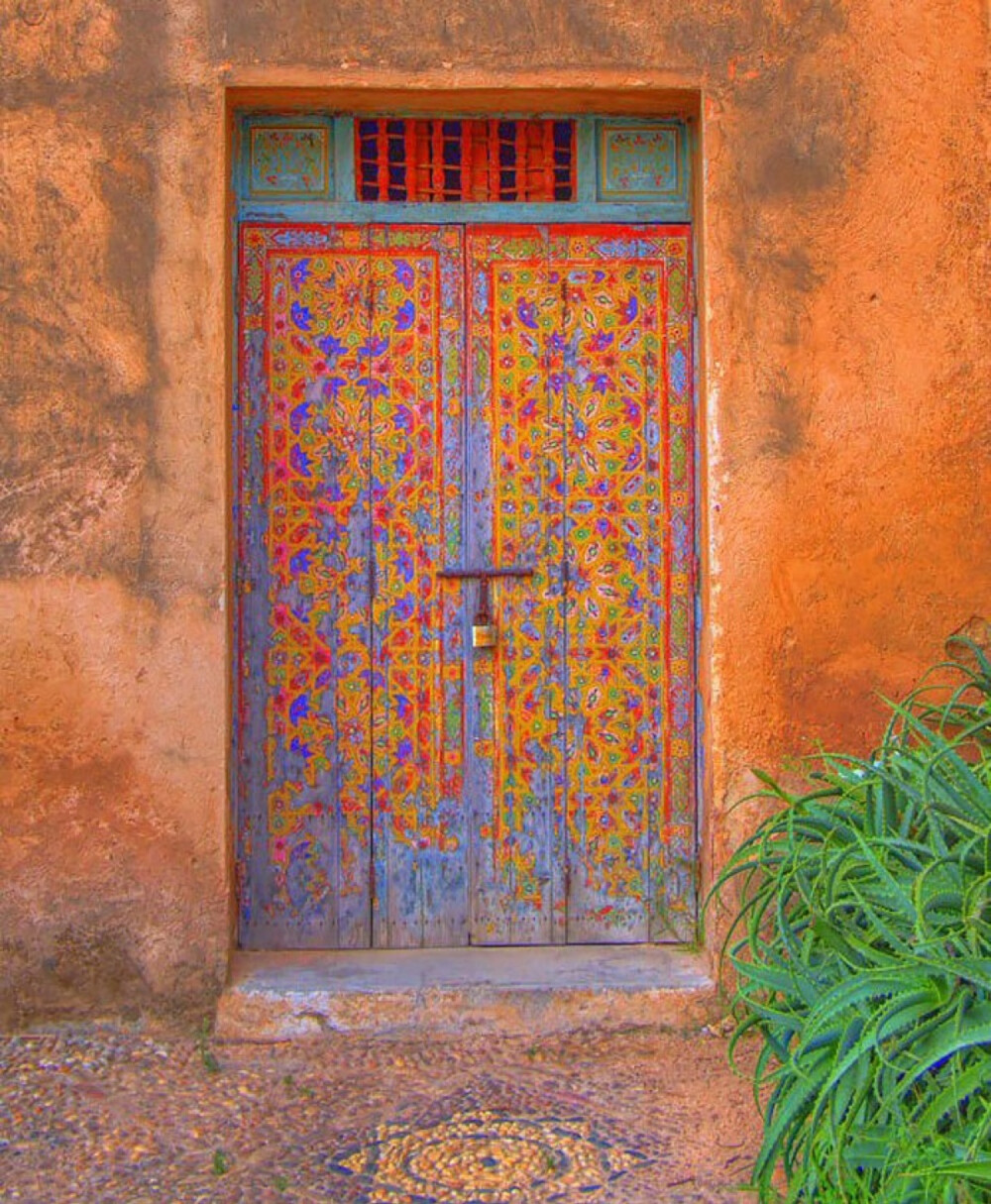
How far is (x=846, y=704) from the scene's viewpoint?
3881 millimetres

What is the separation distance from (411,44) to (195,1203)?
290 centimetres

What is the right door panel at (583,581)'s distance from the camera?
160 inches

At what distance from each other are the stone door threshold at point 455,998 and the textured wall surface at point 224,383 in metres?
0.18

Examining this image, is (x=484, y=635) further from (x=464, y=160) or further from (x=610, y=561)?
(x=464, y=160)

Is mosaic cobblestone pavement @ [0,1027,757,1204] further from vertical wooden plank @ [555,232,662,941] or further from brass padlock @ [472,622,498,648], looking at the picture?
brass padlock @ [472,622,498,648]

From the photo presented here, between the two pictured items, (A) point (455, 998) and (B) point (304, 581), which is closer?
(A) point (455, 998)

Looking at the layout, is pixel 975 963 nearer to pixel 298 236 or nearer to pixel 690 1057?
pixel 690 1057

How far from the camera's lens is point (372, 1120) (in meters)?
3.32

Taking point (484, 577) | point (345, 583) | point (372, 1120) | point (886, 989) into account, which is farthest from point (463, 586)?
point (886, 989)

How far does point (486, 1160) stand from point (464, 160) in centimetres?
267

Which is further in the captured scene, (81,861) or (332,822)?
(332,822)

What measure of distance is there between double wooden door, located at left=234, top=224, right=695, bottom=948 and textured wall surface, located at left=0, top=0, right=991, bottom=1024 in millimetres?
239

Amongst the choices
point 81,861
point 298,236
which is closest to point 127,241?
point 298,236

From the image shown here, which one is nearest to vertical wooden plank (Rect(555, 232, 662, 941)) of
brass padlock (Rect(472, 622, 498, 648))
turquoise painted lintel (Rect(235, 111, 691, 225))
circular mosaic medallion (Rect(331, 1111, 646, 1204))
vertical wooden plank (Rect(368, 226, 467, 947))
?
turquoise painted lintel (Rect(235, 111, 691, 225))
